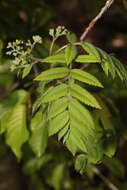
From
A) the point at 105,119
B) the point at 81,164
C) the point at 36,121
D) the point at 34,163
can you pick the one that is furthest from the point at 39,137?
the point at 34,163

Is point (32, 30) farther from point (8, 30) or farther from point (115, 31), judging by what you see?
point (115, 31)

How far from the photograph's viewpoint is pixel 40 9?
2.16 meters

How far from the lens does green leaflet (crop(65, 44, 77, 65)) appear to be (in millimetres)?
1171

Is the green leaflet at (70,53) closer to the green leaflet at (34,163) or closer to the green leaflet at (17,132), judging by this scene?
the green leaflet at (17,132)

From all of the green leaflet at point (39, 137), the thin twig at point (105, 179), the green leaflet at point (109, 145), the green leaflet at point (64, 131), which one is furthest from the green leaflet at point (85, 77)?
the thin twig at point (105, 179)

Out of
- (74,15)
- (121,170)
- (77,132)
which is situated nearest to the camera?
(77,132)

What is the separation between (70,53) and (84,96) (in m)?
0.13

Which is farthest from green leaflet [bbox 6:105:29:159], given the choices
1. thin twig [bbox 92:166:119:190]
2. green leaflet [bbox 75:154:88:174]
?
thin twig [bbox 92:166:119:190]

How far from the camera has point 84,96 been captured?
3.74 ft

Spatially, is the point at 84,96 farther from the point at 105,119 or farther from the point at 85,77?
the point at 105,119

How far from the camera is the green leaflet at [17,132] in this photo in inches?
68.6

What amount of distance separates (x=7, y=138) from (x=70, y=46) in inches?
26.6

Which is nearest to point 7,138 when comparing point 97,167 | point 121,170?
point 121,170

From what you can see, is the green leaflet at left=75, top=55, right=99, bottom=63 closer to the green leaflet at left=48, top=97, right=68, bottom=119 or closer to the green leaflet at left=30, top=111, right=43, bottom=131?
the green leaflet at left=48, top=97, right=68, bottom=119
